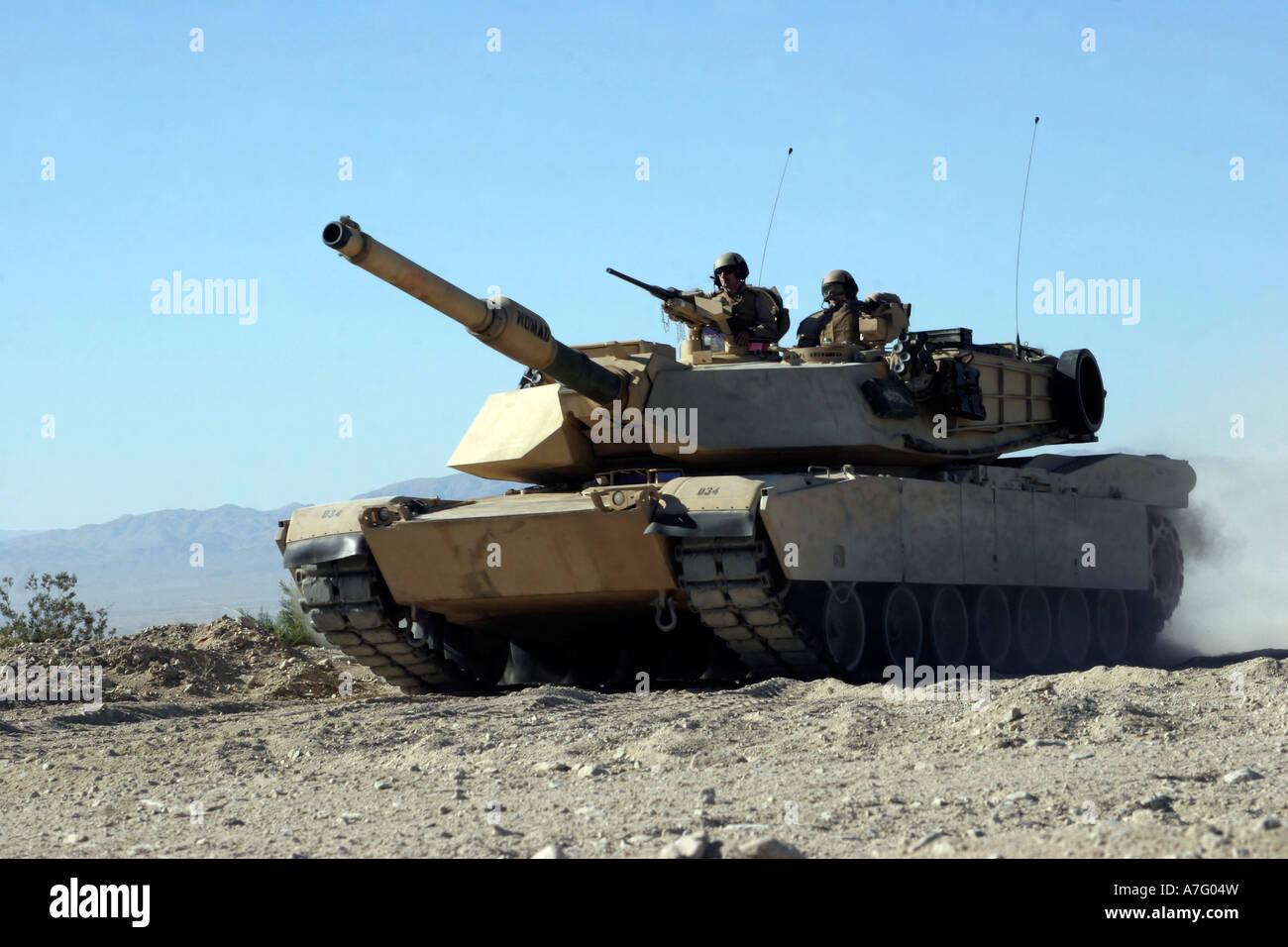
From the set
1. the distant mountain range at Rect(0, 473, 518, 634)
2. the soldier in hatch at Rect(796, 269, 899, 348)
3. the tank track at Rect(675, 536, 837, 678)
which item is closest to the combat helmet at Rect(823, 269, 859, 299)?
the soldier in hatch at Rect(796, 269, 899, 348)

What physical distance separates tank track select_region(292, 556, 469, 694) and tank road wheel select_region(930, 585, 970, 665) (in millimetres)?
4584

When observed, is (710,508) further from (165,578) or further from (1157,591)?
(165,578)

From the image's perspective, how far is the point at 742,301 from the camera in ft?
51.6

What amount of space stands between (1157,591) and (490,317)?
11685 mm

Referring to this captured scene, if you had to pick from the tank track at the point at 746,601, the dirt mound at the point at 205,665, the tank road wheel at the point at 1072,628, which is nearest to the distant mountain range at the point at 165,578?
the dirt mound at the point at 205,665

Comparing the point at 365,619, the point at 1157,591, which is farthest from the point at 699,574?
the point at 1157,591

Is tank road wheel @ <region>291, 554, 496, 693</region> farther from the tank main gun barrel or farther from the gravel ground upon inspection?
the tank main gun barrel

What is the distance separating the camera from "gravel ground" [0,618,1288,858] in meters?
6.20

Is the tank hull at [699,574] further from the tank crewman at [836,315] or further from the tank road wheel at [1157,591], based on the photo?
the tank road wheel at [1157,591]

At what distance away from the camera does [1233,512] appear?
23.4 meters

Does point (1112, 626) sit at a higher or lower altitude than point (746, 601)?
lower

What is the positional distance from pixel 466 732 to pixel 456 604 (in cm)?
425
